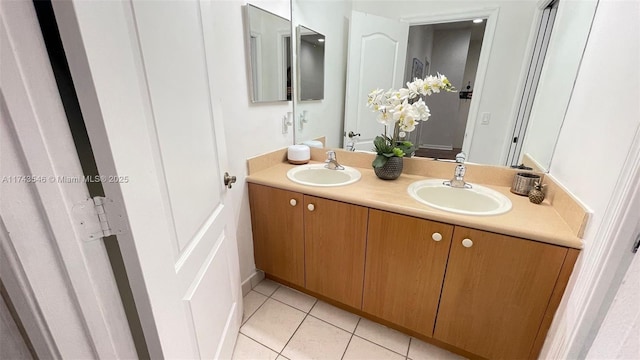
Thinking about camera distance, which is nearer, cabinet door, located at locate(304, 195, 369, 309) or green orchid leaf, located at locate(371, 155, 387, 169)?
cabinet door, located at locate(304, 195, 369, 309)

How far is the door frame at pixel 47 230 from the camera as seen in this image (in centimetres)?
37

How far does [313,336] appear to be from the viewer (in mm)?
1428

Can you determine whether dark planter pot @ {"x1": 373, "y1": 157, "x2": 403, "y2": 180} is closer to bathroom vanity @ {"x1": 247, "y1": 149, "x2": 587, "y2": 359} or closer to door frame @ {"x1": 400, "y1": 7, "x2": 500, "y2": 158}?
bathroom vanity @ {"x1": 247, "y1": 149, "x2": 587, "y2": 359}

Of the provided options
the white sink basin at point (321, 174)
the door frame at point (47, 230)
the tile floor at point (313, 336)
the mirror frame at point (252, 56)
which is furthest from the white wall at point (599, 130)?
the mirror frame at point (252, 56)

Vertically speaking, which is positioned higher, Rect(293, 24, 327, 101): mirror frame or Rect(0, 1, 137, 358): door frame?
Rect(293, 24, 327, 101): mirror frame

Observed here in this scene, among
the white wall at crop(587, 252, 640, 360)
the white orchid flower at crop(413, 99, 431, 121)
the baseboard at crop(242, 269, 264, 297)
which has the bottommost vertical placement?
the baseboard at crop(242, 269, 264, 297)

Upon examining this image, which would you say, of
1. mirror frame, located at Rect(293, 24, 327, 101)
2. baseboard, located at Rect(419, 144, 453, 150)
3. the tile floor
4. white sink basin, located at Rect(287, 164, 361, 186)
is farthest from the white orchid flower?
the tile floor

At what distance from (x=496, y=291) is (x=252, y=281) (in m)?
1.42

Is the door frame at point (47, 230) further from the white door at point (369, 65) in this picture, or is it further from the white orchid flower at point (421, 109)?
the white door at point (369, 65)

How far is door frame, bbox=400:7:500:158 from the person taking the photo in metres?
1.32

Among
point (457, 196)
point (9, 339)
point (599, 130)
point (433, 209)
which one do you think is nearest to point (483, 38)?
point (599, 130)

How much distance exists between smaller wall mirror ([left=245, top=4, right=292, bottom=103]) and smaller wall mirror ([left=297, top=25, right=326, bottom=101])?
10 centimetres

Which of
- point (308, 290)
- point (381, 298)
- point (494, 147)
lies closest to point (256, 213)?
point (308, 290)

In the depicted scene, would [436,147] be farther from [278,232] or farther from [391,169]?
[278,232]
